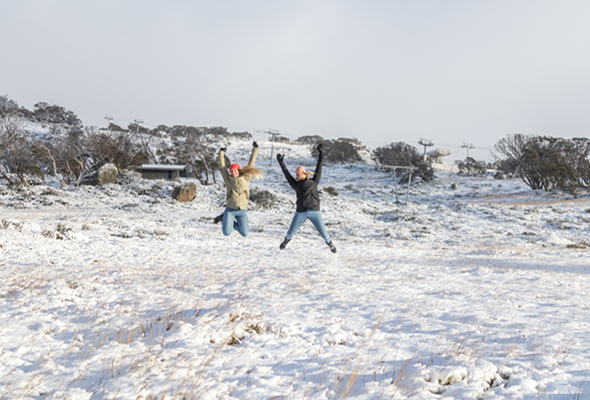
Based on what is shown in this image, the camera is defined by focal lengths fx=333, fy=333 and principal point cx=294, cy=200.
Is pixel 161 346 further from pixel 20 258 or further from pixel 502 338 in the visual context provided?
pixel 20 258

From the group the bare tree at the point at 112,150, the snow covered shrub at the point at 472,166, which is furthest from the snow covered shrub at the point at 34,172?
the snow covered shrub at the point at 472,166

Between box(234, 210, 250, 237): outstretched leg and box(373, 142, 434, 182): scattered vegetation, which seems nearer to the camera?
box(234, 210, 250, 237): outstretched leg

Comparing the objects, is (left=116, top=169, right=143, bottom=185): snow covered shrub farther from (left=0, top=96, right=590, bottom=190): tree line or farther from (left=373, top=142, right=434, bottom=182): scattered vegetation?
(left=373, top=142, right=434, bottom=182): scattered vegetation

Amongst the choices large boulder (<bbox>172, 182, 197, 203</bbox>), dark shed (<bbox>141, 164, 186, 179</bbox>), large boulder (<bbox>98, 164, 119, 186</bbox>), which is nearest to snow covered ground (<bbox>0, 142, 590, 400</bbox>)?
large boulder (<bbox>172, 182, 197, 203</bbox>)

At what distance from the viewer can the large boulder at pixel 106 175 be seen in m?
27.0

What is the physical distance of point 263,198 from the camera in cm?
2552

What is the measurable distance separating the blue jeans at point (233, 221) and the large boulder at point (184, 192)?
17.2m

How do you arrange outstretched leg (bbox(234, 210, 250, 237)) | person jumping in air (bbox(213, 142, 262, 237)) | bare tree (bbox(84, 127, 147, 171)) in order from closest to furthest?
person jumping in air (bbox(213, 142, 262, 237))
outstretched leg (bbox(234, 210, 250, 237))
bare tree (bbox(84, 127, 147, 171))

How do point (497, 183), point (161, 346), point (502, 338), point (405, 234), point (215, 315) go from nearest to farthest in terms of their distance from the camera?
1. point (161, 346)
2. point (502, 338)
3. point (215, 315)
4. point (405, 234)
5. point (497, 183)

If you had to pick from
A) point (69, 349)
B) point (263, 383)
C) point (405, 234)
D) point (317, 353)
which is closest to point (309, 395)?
point (263, 383)

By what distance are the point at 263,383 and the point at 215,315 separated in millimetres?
1372

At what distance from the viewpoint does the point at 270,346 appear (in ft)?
10.1

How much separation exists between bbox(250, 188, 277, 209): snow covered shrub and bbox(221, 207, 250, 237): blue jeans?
15832 mm

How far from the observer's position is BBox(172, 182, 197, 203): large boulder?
24.4 meters
